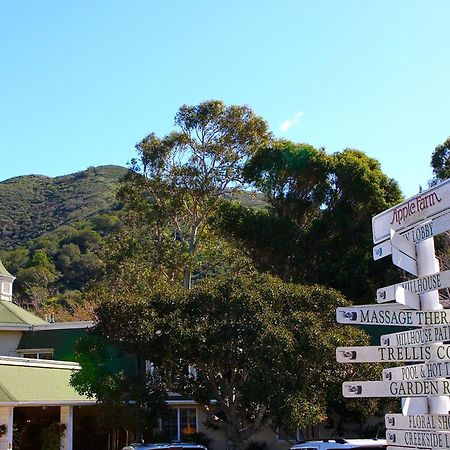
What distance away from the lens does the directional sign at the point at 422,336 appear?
16.2 ft

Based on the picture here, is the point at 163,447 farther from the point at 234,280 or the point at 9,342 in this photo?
the point at 9,342

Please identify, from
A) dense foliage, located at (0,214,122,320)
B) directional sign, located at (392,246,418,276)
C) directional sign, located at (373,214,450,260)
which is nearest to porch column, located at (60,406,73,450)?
directional sign, located at (373,214,450,260)

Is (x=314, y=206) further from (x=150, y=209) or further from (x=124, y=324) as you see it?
(x=124, y=324)

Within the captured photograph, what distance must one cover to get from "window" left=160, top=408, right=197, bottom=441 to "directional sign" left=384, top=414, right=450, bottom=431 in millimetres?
21574

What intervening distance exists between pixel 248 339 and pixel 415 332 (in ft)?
42.9

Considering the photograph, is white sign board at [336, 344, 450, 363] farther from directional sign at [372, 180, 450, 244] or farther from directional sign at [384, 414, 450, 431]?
directional sign at [372, 180, 450, 244]

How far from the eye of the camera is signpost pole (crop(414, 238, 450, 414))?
495 centimetres

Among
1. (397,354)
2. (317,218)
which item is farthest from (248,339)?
(317,218)

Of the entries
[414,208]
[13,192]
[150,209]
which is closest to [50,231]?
[13,192]

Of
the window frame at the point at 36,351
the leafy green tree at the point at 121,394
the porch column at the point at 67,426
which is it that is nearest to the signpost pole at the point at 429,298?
the leafy green tree at the point at 121,394

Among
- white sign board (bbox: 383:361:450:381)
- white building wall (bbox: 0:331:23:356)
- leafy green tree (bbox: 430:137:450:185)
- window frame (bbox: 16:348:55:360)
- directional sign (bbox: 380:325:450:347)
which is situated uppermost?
leafy green tree (bbox: 430:137:450:185)

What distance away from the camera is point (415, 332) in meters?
5.17

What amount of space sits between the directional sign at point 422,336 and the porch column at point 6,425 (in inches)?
698

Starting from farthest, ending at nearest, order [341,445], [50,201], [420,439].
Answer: [50,201], [341,445], [420,439]
